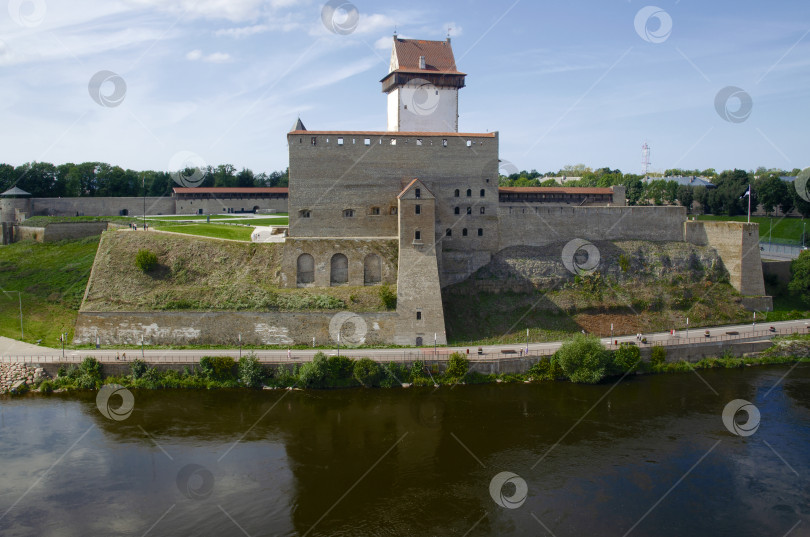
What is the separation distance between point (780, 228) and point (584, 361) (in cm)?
3778

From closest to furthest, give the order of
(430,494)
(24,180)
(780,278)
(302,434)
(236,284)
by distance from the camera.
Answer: (430,494) < (302,434) < (236,284) < (780,278) < (24,180)

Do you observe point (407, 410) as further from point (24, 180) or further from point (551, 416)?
point (24, 180)

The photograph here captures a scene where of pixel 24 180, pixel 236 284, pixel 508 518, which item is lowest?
pixel 508 518

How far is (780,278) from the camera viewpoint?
39.0 m

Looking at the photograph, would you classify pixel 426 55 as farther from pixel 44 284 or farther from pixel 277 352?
pixel 44 284

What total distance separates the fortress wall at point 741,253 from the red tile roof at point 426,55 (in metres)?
17.4

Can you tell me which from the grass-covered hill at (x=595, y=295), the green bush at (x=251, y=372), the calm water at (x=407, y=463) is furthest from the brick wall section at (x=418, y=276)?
the green bush at (x=251, y=372)

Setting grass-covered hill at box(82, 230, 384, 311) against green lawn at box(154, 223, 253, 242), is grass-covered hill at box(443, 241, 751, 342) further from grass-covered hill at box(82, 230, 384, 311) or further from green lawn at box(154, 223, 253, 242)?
green lawn at box(154, 223, 253, 242)

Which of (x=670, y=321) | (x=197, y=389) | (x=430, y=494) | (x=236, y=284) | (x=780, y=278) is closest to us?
(x=430, y=494)

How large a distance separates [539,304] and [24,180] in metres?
46.5

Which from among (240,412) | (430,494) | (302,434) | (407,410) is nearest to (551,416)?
(407,410)

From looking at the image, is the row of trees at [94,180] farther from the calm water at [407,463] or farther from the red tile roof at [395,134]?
the calm water at [407,463]

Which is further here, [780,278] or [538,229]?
[780,278]

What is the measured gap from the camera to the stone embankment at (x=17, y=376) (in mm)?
26297
